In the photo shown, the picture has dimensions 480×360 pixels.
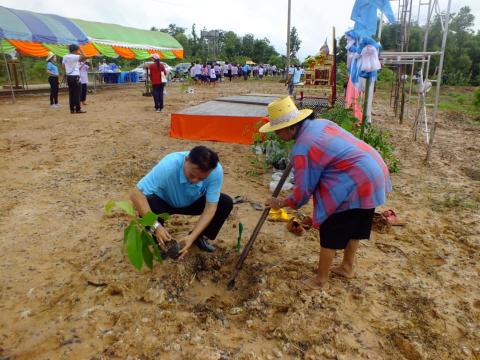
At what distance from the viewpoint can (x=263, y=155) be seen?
5504 mm

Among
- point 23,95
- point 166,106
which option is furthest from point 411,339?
point 23,95

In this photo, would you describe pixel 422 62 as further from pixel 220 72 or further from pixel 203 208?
pixel 220 72

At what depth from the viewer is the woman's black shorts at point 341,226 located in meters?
2.27

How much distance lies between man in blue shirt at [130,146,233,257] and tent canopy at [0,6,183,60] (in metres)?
10.5

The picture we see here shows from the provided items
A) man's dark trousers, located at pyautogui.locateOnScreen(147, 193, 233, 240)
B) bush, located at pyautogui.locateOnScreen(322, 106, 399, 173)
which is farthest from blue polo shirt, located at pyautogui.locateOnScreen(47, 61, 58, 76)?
man's dark trousers, located at pyautogui.locateOnScreen(147, 193, 233, 240)

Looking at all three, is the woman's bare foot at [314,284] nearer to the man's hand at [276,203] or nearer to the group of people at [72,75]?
the man's hand at [276,203]

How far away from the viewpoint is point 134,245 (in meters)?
1.99

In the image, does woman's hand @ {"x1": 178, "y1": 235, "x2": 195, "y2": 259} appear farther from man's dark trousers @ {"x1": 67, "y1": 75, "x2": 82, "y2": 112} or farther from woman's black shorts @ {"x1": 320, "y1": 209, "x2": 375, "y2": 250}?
man's dark trousers @ {"x1": 67, "y1": 75, "x2": 82, "y2": 112}

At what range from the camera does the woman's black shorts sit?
2270 mm

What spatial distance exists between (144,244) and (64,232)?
1477 mm

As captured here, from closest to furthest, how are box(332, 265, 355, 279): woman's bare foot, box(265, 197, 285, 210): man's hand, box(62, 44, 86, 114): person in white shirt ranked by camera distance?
box(265, 197, 285, 210): man's hand < box(332, 265, 355, 279): woman's bare foot < box(62, 44, 86, 114): person in white shirt

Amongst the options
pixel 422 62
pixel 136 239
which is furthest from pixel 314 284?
pixel 422 62

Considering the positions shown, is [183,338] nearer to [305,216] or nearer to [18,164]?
[305,216]

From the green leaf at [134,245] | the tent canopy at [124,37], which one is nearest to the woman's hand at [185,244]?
the green leaf at [134,245]
